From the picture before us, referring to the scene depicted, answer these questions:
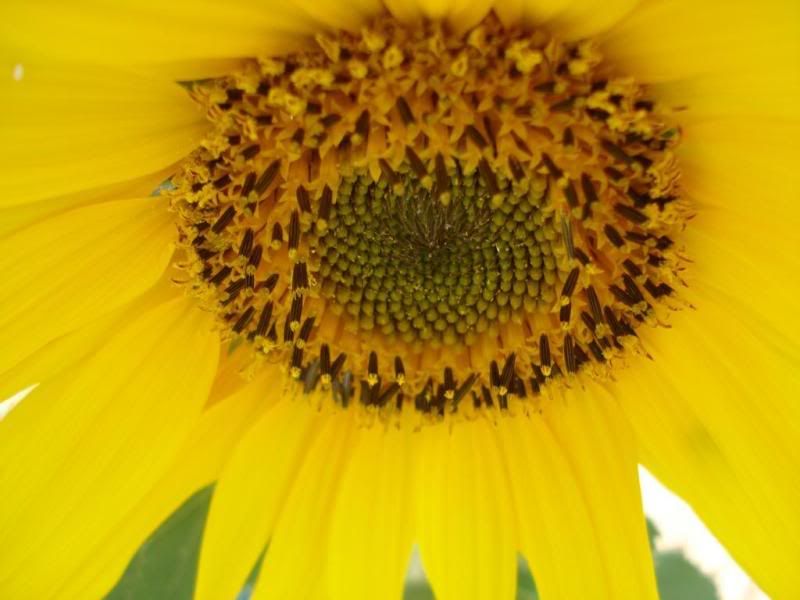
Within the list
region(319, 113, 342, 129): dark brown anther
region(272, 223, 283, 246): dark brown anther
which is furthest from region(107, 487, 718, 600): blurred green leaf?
region(319, 113, 342, 129): dark brown anther

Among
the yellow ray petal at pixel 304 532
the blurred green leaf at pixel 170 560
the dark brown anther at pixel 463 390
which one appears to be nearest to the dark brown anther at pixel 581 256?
the dark brown anther at pixel 463 390

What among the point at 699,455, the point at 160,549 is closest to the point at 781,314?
the point at 699,455

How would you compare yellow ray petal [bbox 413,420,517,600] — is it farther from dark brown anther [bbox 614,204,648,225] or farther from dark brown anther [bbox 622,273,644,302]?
dark brown anther [bbox 614,204,648,225]

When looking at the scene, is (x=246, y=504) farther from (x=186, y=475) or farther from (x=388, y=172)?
(x=388, y=172)

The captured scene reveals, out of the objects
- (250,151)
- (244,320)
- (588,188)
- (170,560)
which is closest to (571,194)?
(588,188)

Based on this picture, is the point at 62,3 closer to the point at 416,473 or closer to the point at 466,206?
the point at 466,206

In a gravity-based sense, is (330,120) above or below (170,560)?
above
